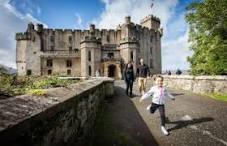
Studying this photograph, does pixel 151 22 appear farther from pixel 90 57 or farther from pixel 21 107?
pixel 21 107

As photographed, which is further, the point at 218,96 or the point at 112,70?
the point at 112,70

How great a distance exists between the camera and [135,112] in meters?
9.98

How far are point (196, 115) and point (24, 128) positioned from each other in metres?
7.99

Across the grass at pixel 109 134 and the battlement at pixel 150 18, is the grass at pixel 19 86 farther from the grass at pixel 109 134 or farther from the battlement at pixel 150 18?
the battlement at pixel 150 18

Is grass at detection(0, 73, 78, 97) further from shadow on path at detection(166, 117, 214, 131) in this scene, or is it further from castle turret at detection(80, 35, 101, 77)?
castle turret at detection(80, 35, 101, 77)

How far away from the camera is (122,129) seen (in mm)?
7535

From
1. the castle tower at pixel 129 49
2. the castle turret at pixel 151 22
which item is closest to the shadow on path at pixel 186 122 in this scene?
the castle tower at pixel 129 49

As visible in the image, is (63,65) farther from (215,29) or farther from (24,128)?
(24,128)

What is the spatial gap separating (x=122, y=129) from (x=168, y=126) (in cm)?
154

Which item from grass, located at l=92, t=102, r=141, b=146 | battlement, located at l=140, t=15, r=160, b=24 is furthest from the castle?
grass, located at l=92, t=102, r=141, b=146

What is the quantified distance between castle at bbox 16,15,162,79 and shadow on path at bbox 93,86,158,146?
42.2 metres

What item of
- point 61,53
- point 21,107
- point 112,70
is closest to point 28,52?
point 61,53

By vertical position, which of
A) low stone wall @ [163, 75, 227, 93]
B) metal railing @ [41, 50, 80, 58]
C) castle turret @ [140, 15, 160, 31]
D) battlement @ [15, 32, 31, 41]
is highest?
castle turret @ [140, 15, 160, 31]

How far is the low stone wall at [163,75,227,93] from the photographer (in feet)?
48.4
